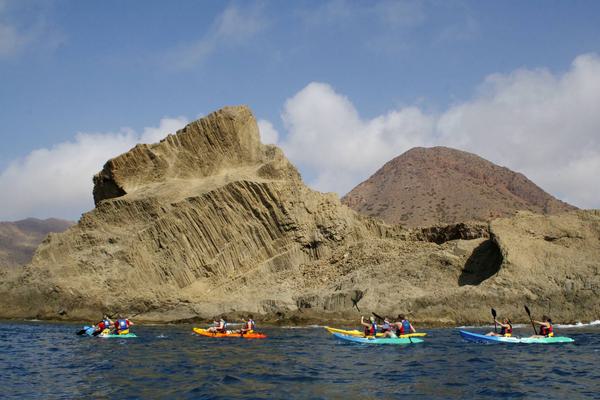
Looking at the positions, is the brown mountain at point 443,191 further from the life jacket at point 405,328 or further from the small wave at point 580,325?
the life jacket at point 405,328

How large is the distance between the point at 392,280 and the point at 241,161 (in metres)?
21.6

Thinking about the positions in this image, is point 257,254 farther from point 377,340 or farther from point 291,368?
point 291,368

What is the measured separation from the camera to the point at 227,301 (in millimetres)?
47750

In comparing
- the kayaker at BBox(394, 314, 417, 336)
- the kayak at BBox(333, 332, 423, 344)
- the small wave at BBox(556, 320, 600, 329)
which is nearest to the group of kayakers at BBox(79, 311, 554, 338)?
the kayaker at BBox(394, 314, 417, 336)

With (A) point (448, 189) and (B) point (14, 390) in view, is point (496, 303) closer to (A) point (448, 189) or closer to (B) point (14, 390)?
(B) point (14, 390)

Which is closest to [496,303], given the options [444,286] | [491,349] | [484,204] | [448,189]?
[444,286]

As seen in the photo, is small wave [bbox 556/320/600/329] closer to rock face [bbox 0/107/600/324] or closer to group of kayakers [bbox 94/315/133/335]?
rock face [bbox 0/107/600/324]

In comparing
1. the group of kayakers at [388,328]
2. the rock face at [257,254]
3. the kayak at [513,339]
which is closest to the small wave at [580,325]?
the rock face at [257,254]

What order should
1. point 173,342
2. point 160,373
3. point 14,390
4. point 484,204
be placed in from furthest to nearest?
point 484,204 → point 173,342 → point 160,373 → point 14,390

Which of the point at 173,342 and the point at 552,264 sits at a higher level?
the point at 552,264

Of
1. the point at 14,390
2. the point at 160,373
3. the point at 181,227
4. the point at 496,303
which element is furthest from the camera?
the point at 181,227

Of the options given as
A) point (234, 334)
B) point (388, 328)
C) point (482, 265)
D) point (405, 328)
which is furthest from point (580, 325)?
point (234, 334)

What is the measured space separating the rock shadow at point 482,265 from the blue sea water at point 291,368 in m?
10.3

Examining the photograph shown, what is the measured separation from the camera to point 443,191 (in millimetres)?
113625
